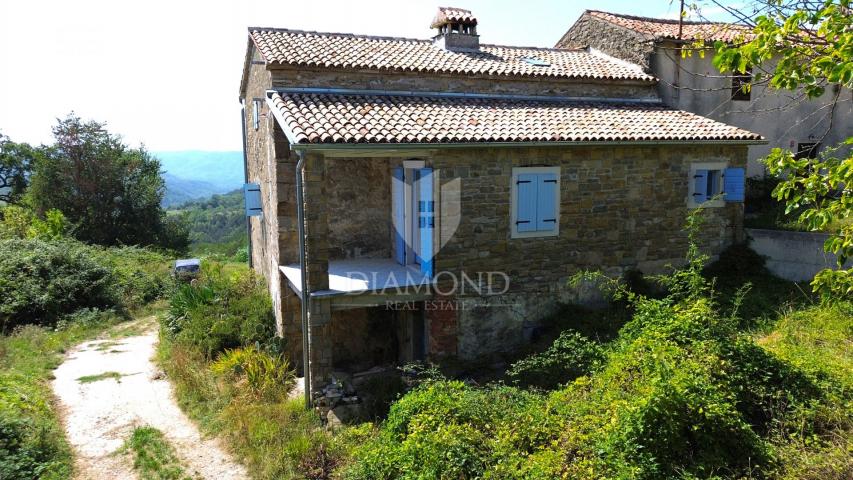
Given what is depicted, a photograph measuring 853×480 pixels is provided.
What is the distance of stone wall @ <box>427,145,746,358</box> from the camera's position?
30.4 feet

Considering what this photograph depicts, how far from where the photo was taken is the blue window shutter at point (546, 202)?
963cm

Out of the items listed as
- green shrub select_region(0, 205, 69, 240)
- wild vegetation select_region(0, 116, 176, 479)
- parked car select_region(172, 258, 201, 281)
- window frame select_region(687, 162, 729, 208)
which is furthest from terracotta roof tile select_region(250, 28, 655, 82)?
green shrub select_region(0, 205, 69, 240)

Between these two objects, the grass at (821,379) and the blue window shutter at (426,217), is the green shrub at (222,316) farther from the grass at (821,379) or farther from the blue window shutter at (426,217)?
the grass at (821,379)

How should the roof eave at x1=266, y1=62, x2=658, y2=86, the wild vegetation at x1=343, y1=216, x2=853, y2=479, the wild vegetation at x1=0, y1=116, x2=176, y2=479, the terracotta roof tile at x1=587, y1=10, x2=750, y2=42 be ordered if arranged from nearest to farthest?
the wild vegetation at x1=343, y1=216, x2=853, y2=479, the wild vegetation at x1=0, y1=116, x2=176, y2=479, the roof eave at x1=266, y1=62, x2=658, y2=86, the terracotta roof tile at x1=587, y1=10, x2=750, y2=42

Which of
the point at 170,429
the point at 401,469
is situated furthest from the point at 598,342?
the point at 170,429

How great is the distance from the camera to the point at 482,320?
9.54m

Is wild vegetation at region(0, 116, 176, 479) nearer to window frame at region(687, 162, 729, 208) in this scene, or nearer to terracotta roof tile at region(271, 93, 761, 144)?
terracotta roof tile at region(271, 93, 761, 144)

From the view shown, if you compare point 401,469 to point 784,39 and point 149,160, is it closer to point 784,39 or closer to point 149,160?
point 784,39

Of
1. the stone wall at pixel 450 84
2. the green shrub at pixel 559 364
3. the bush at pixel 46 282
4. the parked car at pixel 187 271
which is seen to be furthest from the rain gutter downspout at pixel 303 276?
the bush at pixel 46 282

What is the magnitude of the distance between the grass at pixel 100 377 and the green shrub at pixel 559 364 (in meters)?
7.49

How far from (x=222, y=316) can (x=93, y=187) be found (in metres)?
16.3

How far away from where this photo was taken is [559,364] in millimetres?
8195

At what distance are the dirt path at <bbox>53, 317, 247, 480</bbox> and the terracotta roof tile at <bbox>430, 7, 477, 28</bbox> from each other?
983cm

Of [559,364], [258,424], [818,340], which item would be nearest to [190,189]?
[258,424]
